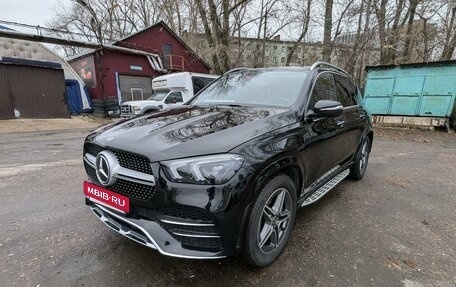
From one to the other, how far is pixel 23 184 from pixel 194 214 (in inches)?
151

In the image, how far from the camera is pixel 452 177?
16.4 ft

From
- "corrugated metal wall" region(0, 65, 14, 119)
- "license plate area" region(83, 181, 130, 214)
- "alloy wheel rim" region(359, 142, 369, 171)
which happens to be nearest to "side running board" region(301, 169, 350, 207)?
"alloy wheel rim" region(359, 142, 369, 171)

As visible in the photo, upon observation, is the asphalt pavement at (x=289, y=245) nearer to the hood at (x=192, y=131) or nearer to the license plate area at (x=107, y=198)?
the license plate area at (x=107, y=198)

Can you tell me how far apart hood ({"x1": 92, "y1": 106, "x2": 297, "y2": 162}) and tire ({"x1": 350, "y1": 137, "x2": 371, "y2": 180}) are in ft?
→ 7.81

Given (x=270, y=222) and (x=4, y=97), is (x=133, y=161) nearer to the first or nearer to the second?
(x=270, y=222)

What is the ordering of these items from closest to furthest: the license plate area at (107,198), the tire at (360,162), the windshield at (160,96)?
the license plate area at (107,198), the tire at (360,162), the windshield at (160,96)

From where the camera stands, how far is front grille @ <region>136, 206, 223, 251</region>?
1.75 m

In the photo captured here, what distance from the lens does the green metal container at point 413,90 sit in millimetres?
10297

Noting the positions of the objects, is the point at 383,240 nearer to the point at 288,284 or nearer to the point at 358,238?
the point at 358,238

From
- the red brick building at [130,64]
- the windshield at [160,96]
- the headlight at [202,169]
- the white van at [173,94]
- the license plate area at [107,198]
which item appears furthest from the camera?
the red brick building at [130,64]

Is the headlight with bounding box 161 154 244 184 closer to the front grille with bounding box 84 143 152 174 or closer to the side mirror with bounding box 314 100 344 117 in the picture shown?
the front grille with bounding box 84 143 152 174

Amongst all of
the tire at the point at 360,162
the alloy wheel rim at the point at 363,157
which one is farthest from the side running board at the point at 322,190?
the alloy wheel rim at the point at 363,157

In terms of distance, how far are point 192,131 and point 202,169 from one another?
1.41 ft

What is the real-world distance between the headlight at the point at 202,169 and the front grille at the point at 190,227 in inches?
7.9
